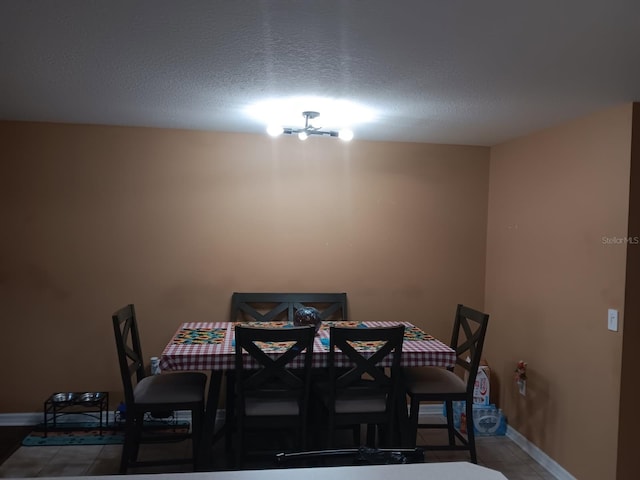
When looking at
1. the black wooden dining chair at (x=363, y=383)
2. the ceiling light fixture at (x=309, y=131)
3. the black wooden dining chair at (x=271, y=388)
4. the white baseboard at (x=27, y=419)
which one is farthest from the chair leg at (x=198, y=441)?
the ceiling light fixture at (x=309, y=131)

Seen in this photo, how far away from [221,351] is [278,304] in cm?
109

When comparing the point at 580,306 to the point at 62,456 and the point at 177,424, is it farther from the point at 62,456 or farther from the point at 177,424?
the point at 62,456

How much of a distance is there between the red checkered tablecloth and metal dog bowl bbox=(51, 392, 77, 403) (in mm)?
1023

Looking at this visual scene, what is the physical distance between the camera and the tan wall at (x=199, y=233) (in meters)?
3.48

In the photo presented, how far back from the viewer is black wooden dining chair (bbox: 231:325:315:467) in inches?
96.9

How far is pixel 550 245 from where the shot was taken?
311 centimetres

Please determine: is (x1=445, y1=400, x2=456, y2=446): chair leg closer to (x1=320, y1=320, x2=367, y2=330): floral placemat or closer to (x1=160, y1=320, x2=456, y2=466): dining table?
(x1=160, y1=320, x2=456, y2=466): dining table

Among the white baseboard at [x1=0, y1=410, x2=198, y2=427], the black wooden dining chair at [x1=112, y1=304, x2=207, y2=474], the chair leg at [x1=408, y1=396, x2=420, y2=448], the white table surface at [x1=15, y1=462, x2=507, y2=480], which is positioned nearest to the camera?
the white table surface at [x1=15, y1=462, x2=507, y2=480]

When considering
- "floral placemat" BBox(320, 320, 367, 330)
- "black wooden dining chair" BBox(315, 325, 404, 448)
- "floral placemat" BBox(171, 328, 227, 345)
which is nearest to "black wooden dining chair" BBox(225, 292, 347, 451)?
"floral placemat" BBox(320, 320, 367, 330)

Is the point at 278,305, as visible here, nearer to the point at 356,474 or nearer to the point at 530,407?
the point at 530,407

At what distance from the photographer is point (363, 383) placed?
9.07 ft

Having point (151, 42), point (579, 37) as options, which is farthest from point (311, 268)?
point (579, 37)

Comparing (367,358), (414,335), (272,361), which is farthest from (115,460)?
(414,335)

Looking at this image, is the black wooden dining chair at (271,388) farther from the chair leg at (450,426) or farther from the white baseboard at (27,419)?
the white baseboard at (27,419)
